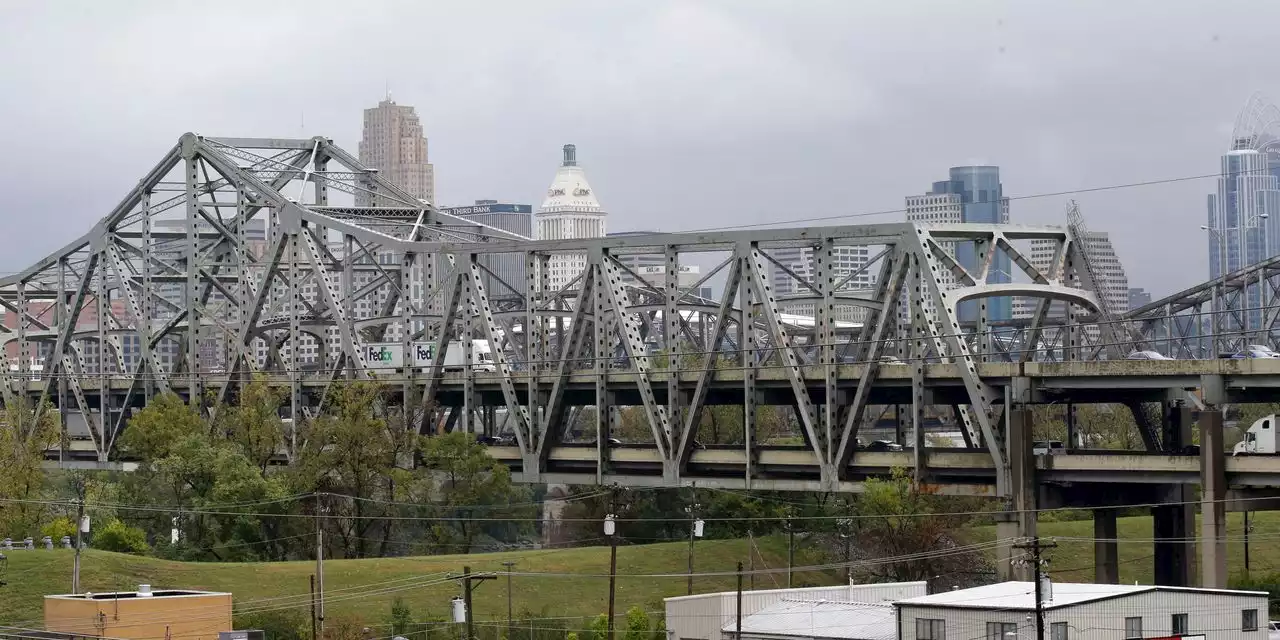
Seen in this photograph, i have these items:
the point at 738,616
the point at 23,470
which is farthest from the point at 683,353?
the point at 23,470

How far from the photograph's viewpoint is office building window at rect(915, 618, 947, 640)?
67312mm

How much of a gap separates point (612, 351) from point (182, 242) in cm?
5519

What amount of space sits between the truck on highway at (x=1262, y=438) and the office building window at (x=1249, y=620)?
955 cm

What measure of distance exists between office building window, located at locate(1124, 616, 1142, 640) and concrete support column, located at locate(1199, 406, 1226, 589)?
9247mm

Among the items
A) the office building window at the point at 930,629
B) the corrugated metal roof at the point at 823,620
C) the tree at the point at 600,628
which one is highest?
the office building window at the point at 930,629

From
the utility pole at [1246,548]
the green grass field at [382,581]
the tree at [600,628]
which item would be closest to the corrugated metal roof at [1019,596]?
the tree at [600,628]

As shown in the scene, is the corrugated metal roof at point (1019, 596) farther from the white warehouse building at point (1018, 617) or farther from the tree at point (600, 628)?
the tree at point (600, 628)

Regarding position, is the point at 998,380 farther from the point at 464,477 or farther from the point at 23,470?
the point at 23,470

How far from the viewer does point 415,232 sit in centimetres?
12512

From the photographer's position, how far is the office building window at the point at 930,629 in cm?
6731

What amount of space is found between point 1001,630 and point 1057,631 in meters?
1.74

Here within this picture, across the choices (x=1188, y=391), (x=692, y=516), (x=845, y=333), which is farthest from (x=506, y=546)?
(x=1188, y=391)

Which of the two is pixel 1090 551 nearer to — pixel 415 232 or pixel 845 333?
pixel 845 333

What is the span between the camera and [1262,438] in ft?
256
